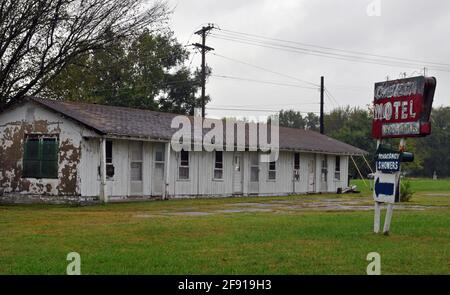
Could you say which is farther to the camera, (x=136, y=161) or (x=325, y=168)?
(x=325, y=168)

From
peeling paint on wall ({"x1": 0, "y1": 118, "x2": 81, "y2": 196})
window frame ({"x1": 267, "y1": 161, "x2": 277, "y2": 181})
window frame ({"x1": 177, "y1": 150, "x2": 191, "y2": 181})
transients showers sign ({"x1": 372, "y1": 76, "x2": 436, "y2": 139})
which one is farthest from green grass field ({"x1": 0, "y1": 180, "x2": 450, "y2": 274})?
window frame ({"x1": 267, "y1": 161, "x2": 277, "y2": 181})

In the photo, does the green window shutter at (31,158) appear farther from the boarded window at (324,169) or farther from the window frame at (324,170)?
the boarded window at (324,169)

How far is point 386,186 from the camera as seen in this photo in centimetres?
1326

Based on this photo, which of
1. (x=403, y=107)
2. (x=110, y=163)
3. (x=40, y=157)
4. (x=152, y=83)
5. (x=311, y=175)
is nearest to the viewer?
(x=403, y=107)

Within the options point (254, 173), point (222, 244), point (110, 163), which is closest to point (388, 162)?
point (222, 244)

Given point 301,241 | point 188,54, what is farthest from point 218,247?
point 188,54

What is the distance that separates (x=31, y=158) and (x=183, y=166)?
22.7ft

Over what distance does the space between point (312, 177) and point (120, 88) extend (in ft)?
67.1

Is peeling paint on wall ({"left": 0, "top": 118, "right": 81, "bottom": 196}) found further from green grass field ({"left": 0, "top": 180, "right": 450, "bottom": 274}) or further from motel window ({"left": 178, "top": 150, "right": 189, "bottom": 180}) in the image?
green grass field ({"left": 0, "top": 180, "right": 450, "bottom": 274})

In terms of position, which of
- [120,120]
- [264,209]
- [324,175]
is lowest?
[264,209]

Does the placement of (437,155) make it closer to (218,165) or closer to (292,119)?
(292,119)

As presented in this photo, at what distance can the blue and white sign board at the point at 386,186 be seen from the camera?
1307 centimetres

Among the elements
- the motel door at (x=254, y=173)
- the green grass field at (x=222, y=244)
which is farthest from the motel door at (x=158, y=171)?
the green grass field at (x=222, y=244)
